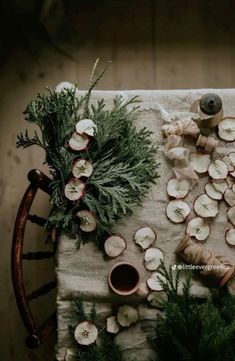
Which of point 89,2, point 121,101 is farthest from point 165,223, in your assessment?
point 89,2

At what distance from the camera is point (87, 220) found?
7.29ft

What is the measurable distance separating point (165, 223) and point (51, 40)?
136 centimetres

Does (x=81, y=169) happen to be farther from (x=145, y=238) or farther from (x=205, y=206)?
(x=205, y=206)

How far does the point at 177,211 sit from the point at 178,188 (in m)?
0.10

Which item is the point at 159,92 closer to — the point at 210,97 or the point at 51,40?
the point at 210,97

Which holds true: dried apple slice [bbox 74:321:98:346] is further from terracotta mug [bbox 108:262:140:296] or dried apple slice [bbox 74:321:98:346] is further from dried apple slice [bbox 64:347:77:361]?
terracotta mug [bbox 108:262:140:296]

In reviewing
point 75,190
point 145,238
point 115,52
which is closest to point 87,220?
point 75,190

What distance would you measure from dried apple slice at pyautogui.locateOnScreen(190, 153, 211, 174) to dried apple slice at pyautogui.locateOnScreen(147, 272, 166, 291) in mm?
465

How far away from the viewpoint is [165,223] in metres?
2.29

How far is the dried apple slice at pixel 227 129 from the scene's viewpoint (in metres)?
2.33

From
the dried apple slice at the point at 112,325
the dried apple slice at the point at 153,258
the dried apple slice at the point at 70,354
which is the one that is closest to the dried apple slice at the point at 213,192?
the dried apple slice at the point at 153,258

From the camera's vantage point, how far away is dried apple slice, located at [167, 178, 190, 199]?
2.29m

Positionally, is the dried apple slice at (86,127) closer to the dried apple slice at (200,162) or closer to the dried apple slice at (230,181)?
the dried apple slice at (200,162)

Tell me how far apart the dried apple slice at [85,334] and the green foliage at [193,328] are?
258 mm
